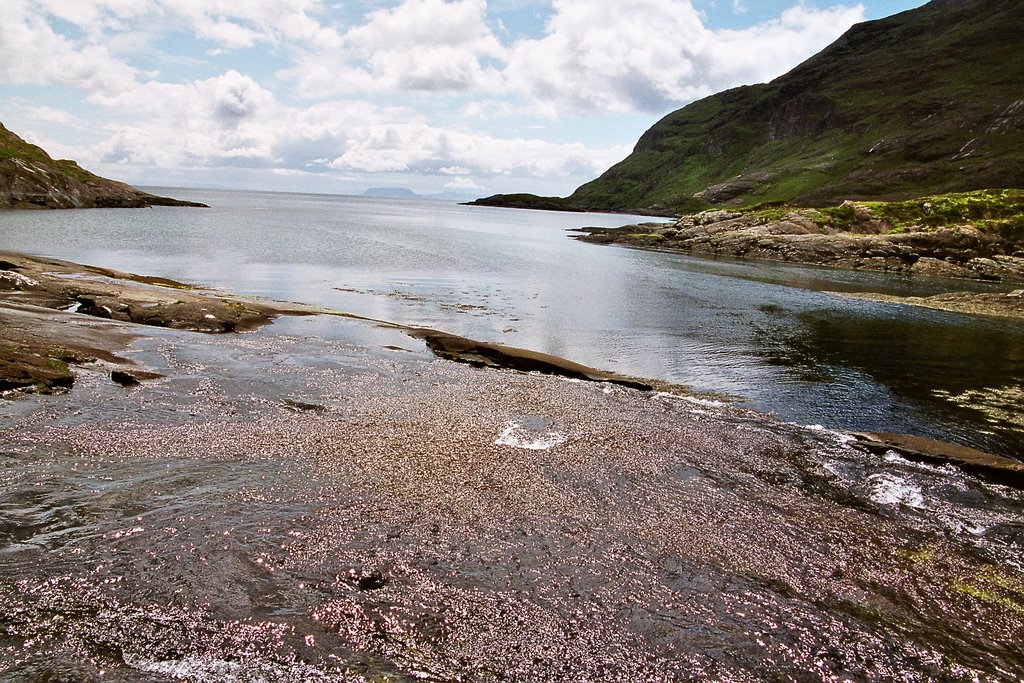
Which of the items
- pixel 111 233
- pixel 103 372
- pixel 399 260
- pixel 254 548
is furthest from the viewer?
pixel 111 233

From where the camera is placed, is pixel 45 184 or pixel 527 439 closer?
pixel 527 439

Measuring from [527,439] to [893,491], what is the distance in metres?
10.1

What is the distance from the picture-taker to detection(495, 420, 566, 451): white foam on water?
17.0 m

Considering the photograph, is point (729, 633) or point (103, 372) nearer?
point (729, 633)

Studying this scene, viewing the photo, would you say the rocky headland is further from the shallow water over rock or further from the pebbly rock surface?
the pebbly rock surface

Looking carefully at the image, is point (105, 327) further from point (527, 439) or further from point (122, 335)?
point (527, 439)

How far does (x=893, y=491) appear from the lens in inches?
613

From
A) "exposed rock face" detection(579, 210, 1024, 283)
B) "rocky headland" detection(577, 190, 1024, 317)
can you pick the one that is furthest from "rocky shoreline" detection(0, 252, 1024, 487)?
"exposed rock face" detection(579, 210, 1024, 283)

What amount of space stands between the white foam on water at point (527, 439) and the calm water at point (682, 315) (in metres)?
10.0

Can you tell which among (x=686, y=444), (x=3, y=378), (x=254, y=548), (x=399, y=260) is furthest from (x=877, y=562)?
(x=399, y=260)

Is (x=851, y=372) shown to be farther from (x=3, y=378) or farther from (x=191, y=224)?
(x=191, y=224)

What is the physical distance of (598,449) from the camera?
17.2 metres

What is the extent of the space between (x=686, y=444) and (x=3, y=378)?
69.0ft

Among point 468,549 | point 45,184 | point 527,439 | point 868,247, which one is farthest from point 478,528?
point 45,184
